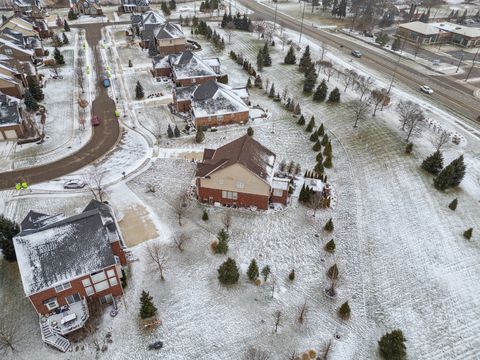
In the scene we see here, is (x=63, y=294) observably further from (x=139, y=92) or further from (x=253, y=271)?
(x=139, y=92)

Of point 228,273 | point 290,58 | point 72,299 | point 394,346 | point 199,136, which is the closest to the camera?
point 394,346

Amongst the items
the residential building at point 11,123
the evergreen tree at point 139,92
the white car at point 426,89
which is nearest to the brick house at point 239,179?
the evergreen tree at point 139,92

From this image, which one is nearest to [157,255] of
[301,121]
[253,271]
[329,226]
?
[253,271]

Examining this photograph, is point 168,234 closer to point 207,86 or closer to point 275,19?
point 207,86

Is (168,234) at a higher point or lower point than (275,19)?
lower

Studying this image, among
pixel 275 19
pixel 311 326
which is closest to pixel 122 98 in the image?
pixel 311 326

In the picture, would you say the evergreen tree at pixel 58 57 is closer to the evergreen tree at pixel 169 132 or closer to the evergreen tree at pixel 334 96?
the evergreen tree at pixel 169 132
